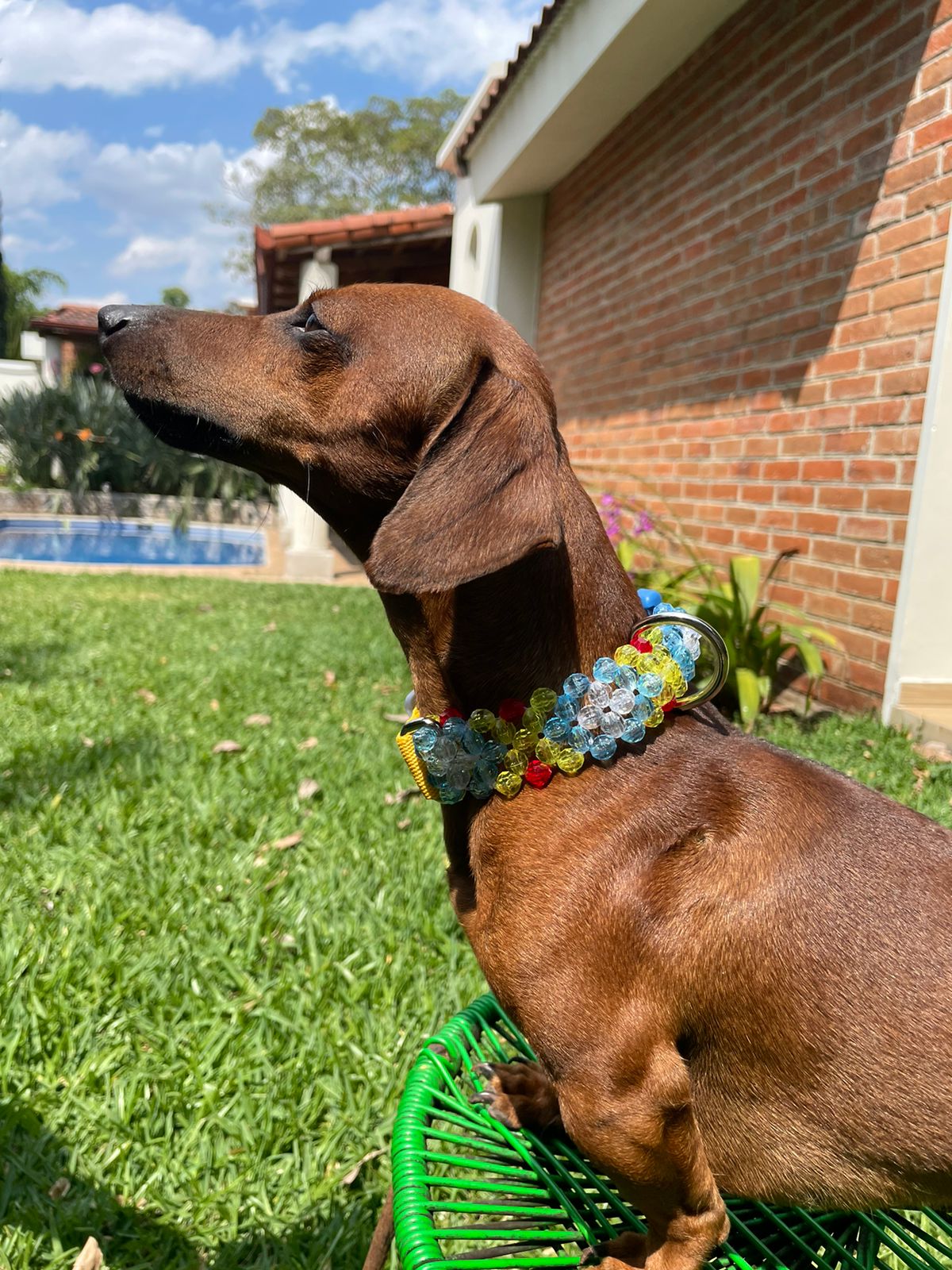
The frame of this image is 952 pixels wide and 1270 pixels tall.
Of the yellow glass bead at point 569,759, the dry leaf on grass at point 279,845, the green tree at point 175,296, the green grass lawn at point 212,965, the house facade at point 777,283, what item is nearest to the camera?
the yellow glass bead at point 569,759

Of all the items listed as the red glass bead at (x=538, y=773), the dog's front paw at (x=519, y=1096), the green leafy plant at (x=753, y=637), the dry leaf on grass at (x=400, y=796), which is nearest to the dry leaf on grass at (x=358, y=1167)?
the dog's front paw at (x=519, y=1096)

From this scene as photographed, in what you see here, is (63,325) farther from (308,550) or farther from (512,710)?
(512,710)

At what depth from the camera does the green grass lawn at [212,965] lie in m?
1.82

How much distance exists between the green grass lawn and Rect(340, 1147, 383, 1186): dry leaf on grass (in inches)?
0.4

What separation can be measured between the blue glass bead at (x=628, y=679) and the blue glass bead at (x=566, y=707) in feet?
0.28

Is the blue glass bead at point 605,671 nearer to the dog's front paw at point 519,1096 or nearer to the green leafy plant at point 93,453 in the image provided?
the dog's front paw at point 519,1096

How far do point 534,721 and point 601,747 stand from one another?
12 cm

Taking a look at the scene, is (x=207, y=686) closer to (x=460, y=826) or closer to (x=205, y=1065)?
(x=205, y=1065)

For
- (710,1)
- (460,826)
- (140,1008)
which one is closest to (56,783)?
(140,1008)

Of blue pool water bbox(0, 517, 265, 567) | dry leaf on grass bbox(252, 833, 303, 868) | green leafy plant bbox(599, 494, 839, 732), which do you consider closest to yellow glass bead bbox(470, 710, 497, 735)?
dry leaf on grass bbox(252, 833, 303, 868)

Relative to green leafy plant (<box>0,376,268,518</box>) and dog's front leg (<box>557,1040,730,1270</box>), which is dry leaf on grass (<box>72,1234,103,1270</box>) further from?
green leafy plant (<box>0,376,268,518</box>)

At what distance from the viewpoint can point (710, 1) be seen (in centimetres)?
524

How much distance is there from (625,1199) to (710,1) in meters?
6.23

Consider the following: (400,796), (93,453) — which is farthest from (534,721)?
(93,453)
